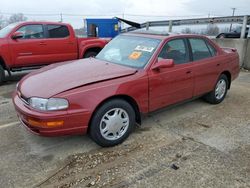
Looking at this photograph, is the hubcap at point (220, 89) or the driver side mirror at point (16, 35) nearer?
the hubcap at point (220, 89)

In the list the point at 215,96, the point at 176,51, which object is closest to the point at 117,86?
the point at 176,51

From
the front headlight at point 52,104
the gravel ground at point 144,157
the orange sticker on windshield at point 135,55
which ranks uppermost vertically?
the orange sticker on windshield at point 135,55

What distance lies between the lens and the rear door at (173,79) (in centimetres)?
397

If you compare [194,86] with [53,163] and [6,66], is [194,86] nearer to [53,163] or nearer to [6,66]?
[53,163]

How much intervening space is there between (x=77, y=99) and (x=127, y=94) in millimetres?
763

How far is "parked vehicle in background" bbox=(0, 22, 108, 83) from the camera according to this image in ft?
23.5

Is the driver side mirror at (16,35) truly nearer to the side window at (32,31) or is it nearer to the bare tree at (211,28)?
the side window at (32,31)

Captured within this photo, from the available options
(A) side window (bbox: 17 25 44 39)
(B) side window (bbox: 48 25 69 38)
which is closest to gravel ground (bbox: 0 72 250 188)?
(A) side window (bbox: 17 25 44 39)

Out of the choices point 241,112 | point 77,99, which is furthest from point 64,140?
point 241,112

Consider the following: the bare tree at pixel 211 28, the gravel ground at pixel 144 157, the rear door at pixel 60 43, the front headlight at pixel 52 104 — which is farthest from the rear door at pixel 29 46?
the bare tree at pixel 211 28

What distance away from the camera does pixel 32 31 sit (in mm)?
7605

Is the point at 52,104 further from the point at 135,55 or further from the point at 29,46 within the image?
the point at 29,46

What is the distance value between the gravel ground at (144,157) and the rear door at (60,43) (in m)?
3.67

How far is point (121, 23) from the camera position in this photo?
17.2 m
